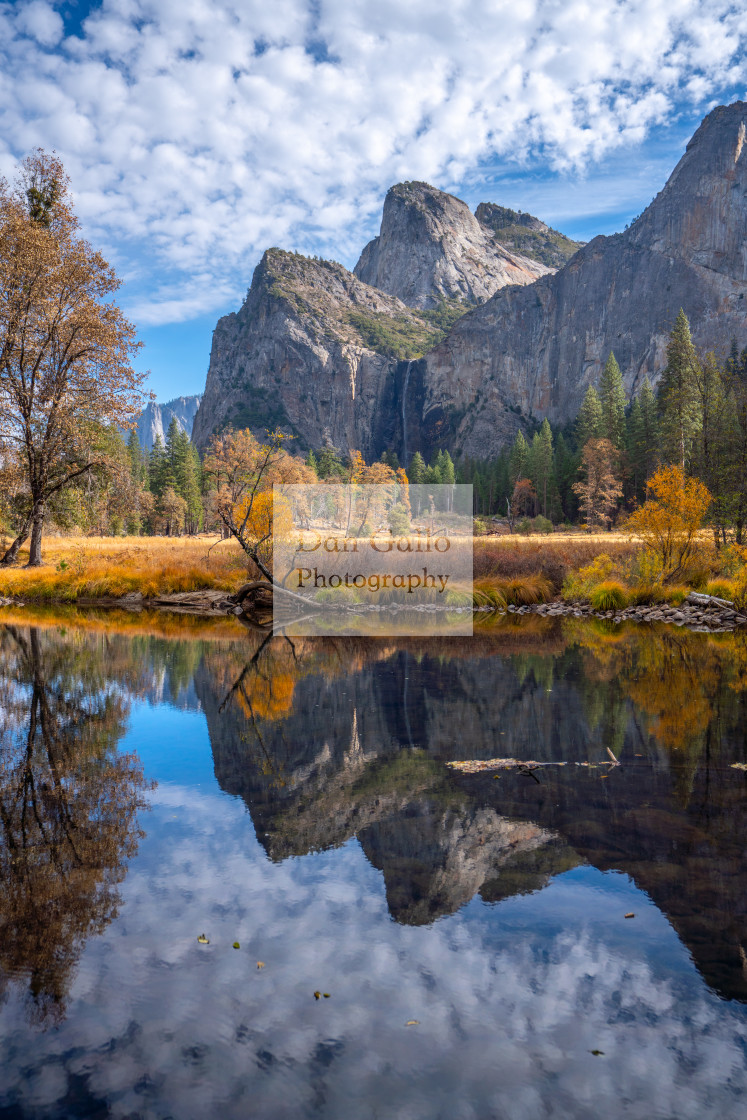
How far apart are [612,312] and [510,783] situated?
143 meters

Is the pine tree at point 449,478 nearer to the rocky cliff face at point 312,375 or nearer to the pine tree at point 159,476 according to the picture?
the pine tree at point 159,476

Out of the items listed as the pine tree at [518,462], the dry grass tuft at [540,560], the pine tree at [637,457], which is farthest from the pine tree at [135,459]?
the dry grass tuft at [540,560]

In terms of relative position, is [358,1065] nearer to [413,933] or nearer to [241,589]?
[413,933]

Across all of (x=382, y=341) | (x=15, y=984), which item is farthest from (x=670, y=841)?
(x=382, y=341)

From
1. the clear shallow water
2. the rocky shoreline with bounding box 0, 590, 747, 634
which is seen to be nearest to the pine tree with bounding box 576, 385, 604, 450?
the rocky shoreline with bounding box 0, 590, 747, 634

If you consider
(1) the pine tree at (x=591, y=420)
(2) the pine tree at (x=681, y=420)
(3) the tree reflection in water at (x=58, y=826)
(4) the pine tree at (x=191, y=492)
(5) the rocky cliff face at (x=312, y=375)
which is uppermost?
(5) the rocky cliff face at (x=312, y=375)

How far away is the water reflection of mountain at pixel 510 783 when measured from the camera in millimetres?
4406

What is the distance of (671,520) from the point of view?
66.3ft

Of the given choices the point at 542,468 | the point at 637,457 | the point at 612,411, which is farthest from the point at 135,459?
the point at 637,457

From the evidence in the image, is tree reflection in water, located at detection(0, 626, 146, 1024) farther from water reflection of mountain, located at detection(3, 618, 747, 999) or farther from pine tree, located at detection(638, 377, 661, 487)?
pine tree, located at detection(638, 377, 661, 487)

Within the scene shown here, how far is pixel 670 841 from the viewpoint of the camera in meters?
4.91

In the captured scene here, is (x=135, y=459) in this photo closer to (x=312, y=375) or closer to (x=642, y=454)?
(x=642, y=454)

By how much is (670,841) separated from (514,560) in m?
21.2

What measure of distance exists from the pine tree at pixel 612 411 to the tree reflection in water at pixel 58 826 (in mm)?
68544
